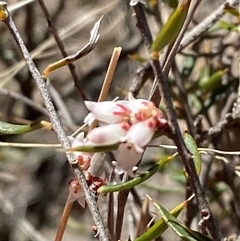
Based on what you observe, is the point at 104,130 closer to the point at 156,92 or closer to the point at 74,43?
the point at 156,92

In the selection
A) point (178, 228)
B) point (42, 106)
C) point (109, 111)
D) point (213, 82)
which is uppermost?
point (42, 106)

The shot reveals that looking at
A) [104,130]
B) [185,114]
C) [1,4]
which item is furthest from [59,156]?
[104,130]

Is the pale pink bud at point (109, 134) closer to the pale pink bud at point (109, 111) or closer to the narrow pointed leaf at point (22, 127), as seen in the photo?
the pale pink bud at point (109, 111)

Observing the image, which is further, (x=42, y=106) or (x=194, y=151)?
(x=42, y=106)

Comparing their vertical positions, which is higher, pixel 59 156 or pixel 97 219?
pixel 59 156

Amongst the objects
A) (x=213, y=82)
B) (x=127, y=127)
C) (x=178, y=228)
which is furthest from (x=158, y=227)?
(x=213, y=82)

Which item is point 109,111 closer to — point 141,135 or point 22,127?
point 141,135

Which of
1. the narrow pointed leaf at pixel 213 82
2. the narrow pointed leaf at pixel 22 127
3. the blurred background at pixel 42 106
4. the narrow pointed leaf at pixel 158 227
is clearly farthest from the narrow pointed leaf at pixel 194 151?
the blurred background at pixel 42 106

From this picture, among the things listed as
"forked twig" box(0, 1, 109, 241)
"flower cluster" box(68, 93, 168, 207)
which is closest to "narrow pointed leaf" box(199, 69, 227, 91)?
"forked twig" box(0, 1, 109, 241)
